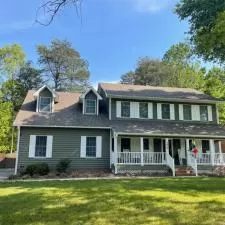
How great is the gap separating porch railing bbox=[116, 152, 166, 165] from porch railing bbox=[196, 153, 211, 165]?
8.05 feet

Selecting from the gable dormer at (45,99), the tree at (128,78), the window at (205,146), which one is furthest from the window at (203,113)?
the tree at (128,78)

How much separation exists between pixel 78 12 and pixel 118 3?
1362 millimetres

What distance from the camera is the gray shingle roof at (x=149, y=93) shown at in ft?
68.0

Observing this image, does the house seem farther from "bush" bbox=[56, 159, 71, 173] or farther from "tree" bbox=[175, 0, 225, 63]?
"tree" bbox=[175, 0, 225, 63]

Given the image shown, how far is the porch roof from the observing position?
18281mm

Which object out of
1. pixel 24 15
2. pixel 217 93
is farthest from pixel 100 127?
pixel 217 93

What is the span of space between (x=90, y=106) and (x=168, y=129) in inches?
233

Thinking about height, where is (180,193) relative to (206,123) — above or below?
below

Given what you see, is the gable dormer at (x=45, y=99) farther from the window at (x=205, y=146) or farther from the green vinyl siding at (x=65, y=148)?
the window at (x=205, y=146)

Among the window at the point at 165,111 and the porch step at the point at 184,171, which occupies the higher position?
the window at the point at 165,111

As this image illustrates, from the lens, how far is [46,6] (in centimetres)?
445

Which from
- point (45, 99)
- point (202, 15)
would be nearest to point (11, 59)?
point (45, 99)

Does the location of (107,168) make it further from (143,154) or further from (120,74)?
(120,74)

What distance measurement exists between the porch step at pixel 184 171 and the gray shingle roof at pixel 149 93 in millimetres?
5434
